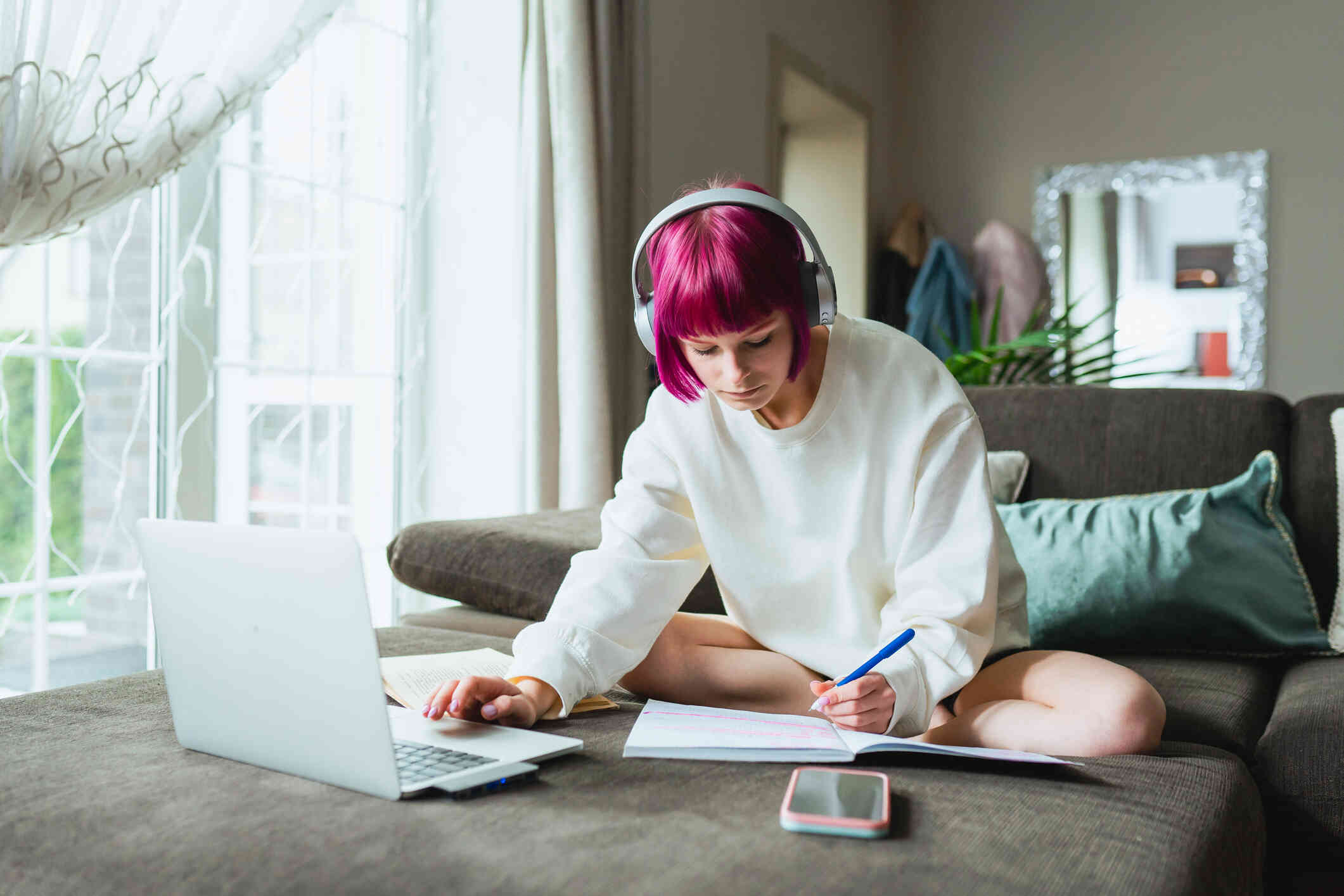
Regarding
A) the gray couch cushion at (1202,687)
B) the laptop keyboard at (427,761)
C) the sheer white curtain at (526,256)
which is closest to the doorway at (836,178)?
the sheer white curtain at (526,256)

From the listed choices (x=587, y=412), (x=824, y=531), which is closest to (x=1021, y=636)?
(x=824, y=531)

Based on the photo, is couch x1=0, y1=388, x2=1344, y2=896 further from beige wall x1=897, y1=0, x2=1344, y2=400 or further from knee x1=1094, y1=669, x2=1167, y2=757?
beige wall x1=897, y1=0, x2=1344, y2=400

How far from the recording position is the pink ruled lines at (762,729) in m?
1.00

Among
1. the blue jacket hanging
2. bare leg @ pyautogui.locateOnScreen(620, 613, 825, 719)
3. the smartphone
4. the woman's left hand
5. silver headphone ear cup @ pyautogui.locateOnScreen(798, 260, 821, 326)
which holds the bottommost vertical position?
bare leg @ pyautogui.locateOnScreen(620, 613, 825, 719)

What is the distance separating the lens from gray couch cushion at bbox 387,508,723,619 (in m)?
1.68

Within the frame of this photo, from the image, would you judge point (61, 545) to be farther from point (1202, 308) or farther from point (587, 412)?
point (1202, 308)

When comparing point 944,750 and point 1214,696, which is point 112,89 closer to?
point 944,750

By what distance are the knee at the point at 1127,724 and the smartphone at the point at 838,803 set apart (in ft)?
1.04

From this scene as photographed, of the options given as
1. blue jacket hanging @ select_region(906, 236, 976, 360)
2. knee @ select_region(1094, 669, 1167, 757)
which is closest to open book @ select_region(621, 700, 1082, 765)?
knee @ select_region(1094, 669, 1167, 757)

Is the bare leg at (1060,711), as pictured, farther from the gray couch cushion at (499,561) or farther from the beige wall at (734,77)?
the beige wall at (734,77)

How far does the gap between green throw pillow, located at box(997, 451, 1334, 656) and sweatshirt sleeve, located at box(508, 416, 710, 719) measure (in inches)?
25.2

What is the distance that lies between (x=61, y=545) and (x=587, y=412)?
1.05 m

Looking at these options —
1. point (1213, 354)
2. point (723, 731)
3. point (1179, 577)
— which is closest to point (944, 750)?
point (723, 731)

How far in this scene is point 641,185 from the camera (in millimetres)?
2768
